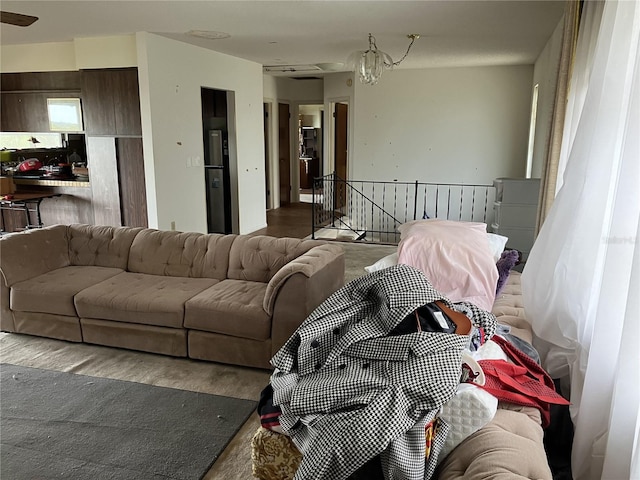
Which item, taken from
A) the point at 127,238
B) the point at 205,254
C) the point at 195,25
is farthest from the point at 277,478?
the point at 195,25

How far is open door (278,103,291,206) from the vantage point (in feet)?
32.6

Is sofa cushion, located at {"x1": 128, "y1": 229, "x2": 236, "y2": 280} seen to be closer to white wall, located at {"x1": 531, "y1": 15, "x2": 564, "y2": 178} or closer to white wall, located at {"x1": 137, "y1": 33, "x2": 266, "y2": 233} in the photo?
→ white wall, located at {"x1": 137, "y1": 33, "x2": 266, "y2": 233}

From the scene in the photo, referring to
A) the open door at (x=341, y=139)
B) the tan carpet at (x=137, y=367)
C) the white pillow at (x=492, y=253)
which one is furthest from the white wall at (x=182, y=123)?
the white pillow at (x=492, y=253)

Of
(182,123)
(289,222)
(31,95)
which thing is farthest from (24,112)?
(289,222)

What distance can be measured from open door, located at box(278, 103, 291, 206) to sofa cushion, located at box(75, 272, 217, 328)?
6810 mm

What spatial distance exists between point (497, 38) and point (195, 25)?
324 centimetres

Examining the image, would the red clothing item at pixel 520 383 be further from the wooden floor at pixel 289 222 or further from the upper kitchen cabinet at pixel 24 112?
the upper kitchen cabinet at pixel 24 112

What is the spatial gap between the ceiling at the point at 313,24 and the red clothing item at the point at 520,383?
2988 mm

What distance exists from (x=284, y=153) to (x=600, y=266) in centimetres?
851

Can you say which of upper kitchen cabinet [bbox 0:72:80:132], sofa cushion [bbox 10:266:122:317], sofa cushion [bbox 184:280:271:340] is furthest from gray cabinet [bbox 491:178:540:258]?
upper kitchen cabinet [bbox 0:72:80:132]

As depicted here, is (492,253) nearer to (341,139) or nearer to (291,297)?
(291,297)

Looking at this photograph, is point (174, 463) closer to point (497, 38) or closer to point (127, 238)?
point (127, 238)

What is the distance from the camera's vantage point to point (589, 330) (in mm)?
2145

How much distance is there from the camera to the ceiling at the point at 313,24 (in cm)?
387
